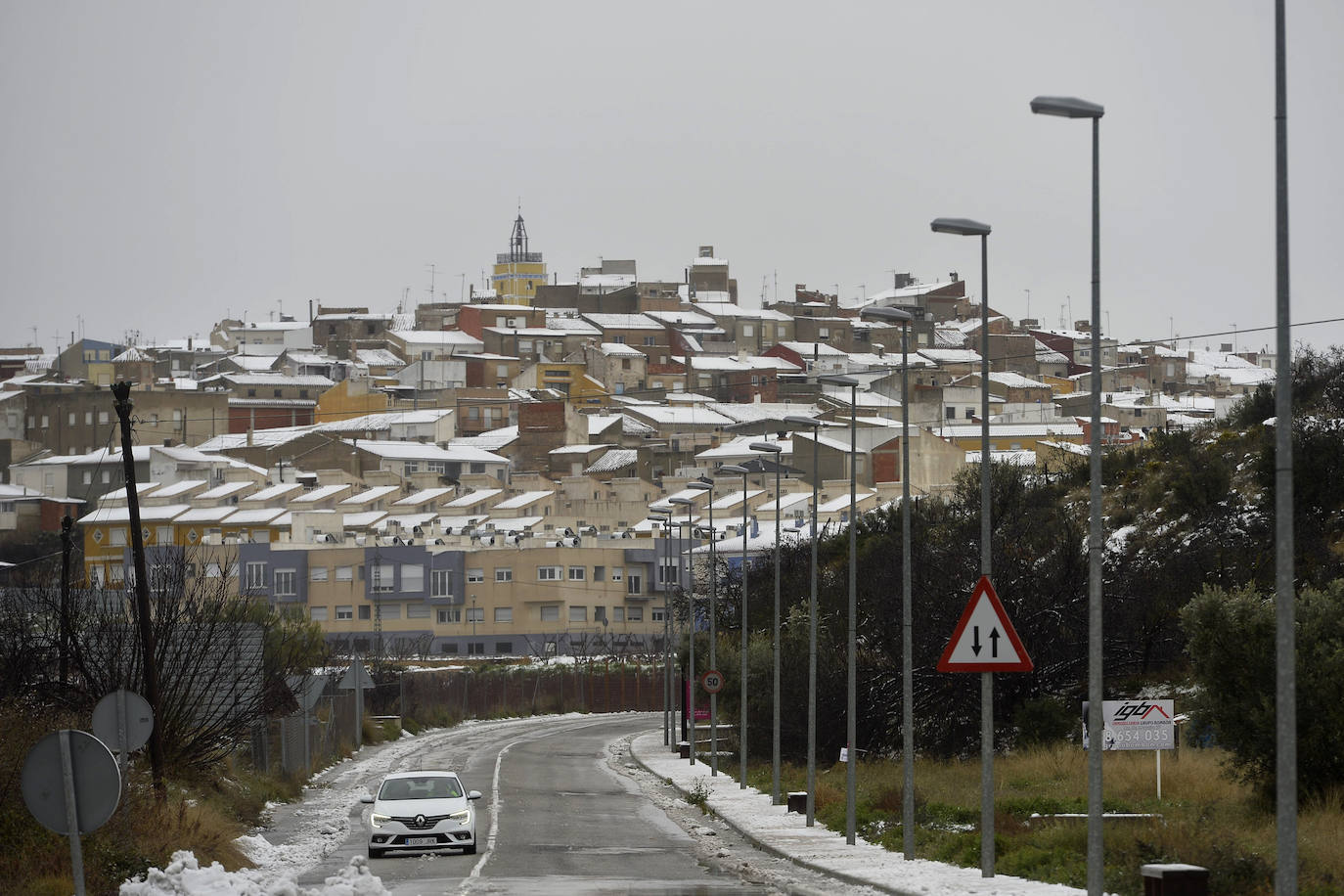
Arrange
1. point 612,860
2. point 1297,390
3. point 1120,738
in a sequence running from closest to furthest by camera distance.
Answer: point 612,860 → point 1120,738 → point 1297,390

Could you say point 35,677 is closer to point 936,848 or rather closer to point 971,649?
point 936,848

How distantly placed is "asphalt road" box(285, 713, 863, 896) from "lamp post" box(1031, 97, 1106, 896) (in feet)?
16.9

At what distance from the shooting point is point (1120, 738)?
27.7 m

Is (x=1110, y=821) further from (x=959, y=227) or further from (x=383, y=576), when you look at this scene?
(x=383, y=576)

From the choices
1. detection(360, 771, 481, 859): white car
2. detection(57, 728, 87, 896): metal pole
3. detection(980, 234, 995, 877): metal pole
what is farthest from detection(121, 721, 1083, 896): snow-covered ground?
detection(57, 728, 87, 896): metal pole

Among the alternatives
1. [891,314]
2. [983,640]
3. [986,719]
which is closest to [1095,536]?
[983,640]

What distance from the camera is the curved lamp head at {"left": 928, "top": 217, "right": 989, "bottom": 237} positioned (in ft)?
67.8

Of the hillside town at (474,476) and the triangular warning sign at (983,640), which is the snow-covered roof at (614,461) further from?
the triangular warning sign at (983,640)

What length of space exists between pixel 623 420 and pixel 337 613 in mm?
64130

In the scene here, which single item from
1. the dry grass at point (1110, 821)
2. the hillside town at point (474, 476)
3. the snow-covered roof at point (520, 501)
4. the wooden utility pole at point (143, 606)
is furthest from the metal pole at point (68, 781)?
the snow-covered roof at point (520, 501)

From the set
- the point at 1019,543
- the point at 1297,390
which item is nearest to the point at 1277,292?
the point at 1019,543

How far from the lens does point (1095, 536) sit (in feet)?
55.8

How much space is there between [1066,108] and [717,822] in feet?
65.2

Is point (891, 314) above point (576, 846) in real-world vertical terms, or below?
above
